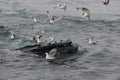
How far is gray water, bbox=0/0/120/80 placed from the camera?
27.2 meters

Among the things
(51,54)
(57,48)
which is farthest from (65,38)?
(51,54)

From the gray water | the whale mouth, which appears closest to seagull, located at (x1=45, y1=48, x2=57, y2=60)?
the whale mouth

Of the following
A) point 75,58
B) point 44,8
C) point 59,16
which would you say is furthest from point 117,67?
point 44,8

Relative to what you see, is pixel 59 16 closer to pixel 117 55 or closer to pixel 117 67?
pixel 117 55

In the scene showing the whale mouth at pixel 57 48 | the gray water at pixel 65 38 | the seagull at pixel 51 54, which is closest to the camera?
the gray water at pixel 65 38

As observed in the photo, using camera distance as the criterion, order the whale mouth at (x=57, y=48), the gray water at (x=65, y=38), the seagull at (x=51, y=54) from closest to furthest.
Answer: the gray water at (x=65, y=38) < the seagull at (x=51, y=54) < the whale mouth at (x=57, y=48)

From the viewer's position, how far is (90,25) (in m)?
42.2

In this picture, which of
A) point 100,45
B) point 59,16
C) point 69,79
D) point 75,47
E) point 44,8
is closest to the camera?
point 69,79

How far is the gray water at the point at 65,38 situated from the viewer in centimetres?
2725

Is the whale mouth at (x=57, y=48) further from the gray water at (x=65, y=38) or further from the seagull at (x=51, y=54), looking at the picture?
the gray water at (x=65, y=38)

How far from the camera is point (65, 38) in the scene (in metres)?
36.9

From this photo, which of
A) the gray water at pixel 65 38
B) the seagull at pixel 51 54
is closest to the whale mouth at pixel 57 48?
the seagull at pixel 51 54

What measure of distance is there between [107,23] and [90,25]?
2.39 meters

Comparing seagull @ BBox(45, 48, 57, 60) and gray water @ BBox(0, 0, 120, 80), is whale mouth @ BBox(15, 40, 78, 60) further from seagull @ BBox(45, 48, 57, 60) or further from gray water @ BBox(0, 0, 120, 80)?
gray water @ BBox(0, 0, 120, 80)
